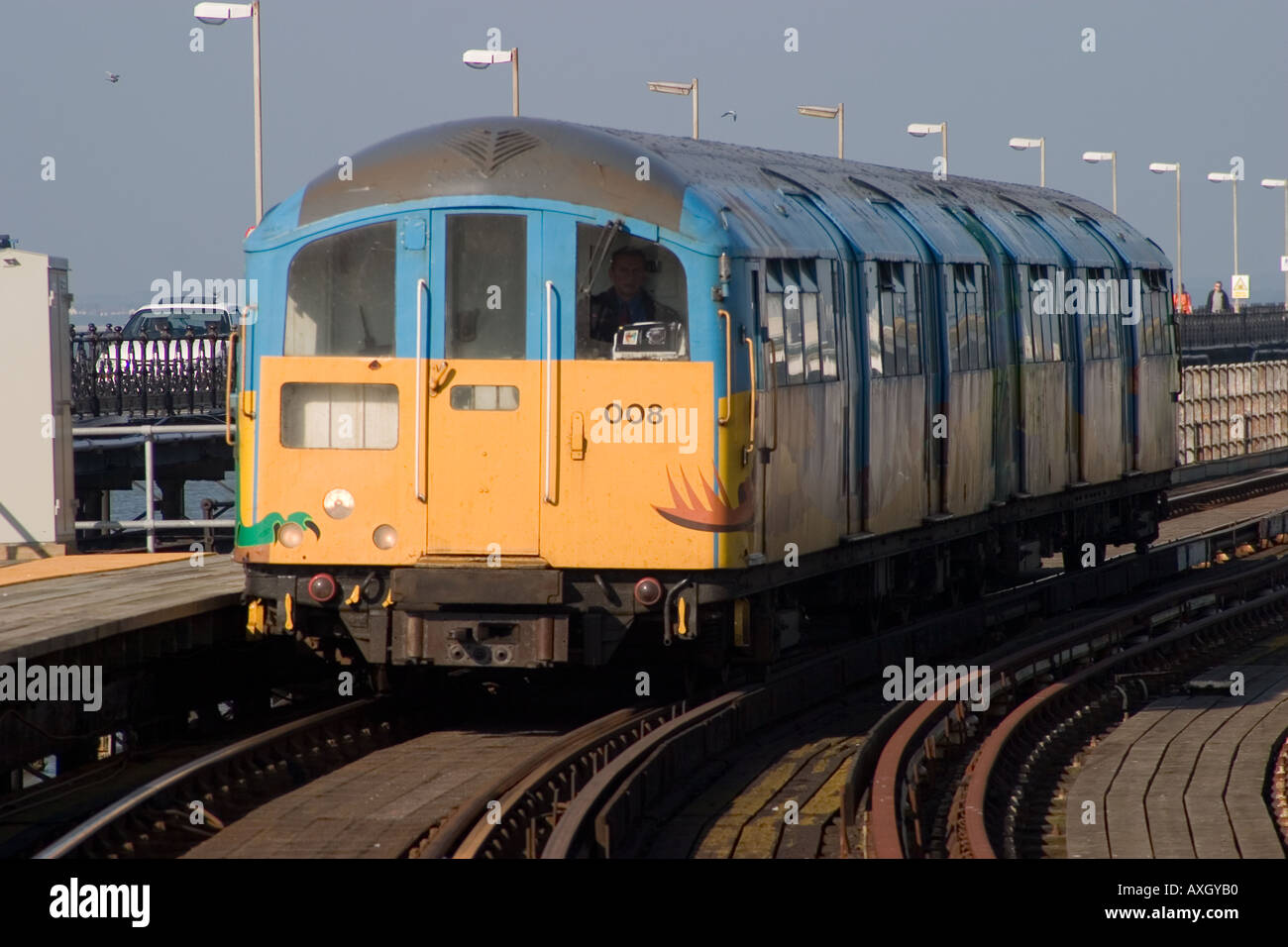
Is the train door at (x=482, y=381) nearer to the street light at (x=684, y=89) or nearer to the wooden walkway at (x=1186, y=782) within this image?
the wooden walkway at (x=1186, y=782)

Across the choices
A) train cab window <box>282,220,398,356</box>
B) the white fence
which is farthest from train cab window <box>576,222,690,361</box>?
the white fence

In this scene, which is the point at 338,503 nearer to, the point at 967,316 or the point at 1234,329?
the point at 967,316

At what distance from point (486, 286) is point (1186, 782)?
4.85 m

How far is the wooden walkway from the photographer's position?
9.80 metres

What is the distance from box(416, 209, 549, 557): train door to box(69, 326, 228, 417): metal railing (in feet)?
48.9

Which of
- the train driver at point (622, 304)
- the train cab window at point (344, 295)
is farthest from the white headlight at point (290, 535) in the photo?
the train driver at point (622, 304)

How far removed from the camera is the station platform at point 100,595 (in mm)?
11328

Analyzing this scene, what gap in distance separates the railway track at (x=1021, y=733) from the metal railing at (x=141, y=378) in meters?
13.6

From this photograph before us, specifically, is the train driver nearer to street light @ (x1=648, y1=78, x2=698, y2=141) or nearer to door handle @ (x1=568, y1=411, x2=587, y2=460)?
door handle @ (x1=568, y1=411, x2=587, y2=460)

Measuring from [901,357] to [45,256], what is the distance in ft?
23.0

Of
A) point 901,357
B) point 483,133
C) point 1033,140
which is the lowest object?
point 901,357
